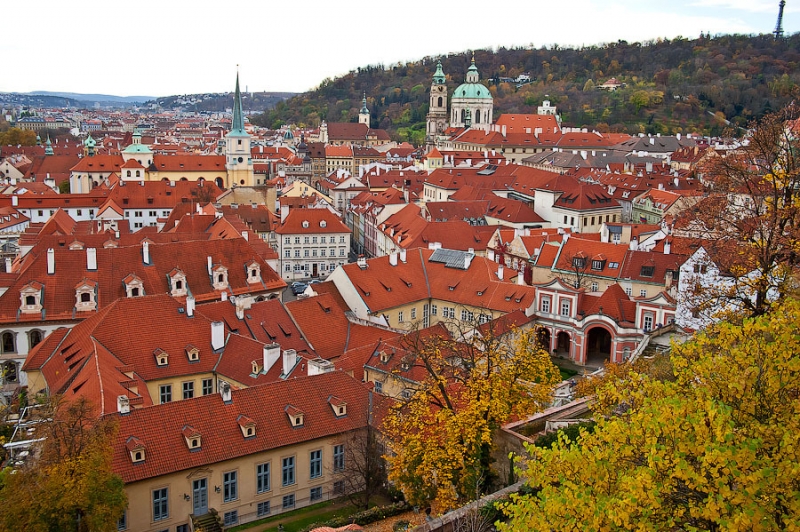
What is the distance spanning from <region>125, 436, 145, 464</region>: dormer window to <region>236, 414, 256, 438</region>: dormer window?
3.65 metres

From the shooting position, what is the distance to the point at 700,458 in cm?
1215

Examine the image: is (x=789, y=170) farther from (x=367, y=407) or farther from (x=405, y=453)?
(x=367, y=407)

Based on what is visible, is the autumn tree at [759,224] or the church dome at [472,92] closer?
the autumn tree at [759,224]

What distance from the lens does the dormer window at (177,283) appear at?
4531cm

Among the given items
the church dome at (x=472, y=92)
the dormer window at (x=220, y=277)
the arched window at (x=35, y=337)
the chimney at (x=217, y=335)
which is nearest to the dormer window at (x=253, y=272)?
the dormer window at (x=220, y=277)

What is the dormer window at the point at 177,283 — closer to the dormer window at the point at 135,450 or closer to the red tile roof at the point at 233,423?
the red tile roof at the point at 233,423

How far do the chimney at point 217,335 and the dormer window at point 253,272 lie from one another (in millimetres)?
11737

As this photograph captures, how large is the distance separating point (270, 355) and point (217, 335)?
3.87 m

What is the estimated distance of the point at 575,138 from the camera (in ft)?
449

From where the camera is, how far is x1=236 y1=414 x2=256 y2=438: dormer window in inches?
1113

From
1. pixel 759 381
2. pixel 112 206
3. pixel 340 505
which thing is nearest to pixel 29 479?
pixel 340 505

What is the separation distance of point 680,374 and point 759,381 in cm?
168

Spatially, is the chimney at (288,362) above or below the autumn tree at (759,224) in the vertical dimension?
below

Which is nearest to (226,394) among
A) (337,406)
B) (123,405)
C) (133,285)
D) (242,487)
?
(242,487)
